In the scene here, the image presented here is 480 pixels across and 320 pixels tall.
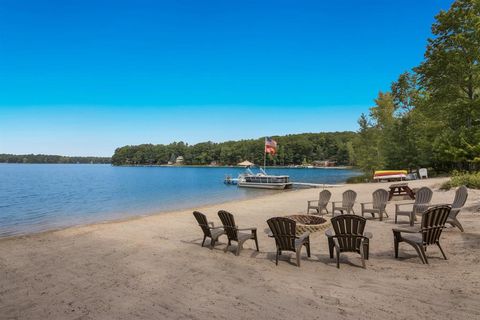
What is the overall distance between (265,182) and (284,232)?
122 ft

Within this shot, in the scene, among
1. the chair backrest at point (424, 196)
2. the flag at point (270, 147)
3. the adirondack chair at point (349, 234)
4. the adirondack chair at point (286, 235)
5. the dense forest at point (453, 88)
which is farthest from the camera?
the flag at point (270, 147)

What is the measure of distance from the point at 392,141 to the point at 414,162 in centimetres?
337

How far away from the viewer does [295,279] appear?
5.41m

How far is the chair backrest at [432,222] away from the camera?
6.12 m

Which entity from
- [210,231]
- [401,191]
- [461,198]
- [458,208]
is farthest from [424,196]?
[210,231]

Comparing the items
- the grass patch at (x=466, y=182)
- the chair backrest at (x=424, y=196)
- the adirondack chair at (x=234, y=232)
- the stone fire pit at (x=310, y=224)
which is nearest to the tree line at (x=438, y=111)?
the grass patch at (x=466, y=182)

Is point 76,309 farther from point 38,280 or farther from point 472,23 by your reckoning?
point 472,23

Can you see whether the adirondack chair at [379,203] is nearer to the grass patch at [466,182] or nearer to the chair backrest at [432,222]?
the chair backrest at [432,222]

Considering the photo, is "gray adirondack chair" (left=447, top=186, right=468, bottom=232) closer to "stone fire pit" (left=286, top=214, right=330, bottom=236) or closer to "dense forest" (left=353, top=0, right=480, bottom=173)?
"stone fire pit" (left=286, top=214, right=330, bottom=236)

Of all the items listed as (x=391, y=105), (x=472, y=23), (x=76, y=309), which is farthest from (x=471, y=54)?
(x=76, y=309)

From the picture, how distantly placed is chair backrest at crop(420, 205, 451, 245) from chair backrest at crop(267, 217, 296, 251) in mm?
2569

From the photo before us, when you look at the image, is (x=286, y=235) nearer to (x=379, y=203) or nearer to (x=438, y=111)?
(x=379, y=203)

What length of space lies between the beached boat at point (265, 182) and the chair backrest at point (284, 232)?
3482 centimetres

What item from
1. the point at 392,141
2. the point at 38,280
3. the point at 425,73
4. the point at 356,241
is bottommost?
the point at 38,280
